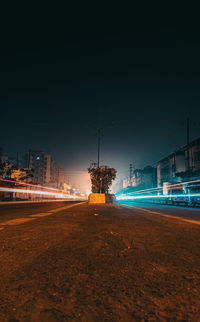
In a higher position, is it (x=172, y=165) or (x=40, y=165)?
(x=40, y=165)

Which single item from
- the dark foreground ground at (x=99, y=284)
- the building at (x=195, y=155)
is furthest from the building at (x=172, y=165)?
the dark foreground ground at (x=99, y=284)

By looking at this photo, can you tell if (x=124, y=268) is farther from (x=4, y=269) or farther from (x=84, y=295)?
(x=4, y=269)

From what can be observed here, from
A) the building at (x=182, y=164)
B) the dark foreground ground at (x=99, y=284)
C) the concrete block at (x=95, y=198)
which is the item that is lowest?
the concrete block at (x=95, y=198)

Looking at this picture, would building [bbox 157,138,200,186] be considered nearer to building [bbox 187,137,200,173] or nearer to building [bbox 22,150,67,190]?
building [bbox 187,137,200,173]

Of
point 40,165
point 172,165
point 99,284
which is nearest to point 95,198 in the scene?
point 99,284

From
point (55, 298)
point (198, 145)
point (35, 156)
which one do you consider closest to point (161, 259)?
point (55, 298)

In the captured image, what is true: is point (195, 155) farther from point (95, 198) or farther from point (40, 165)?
point (40, 165)

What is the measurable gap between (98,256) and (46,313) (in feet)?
3.80

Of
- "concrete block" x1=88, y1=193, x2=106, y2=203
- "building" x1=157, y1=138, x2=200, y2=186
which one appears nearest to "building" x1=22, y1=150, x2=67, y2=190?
"building" x1=157, y1=138, x2=200, y2=186

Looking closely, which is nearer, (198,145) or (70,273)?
(70,273)

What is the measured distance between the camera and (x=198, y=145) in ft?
155

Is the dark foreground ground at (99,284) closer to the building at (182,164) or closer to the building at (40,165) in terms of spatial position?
the building at (182,164)

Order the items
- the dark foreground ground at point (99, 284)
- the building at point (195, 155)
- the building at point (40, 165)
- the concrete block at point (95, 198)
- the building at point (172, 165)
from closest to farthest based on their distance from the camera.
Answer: the dark foreground ground at point (99, 284) → the concrete block at point (95, 198) → the building at point (195, 155) → the building at point (172, 165) → the building at point (40, 165)

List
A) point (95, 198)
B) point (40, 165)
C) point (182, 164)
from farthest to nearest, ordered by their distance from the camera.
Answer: point (40, 165)
point (182, 164)
point (95, 198)
